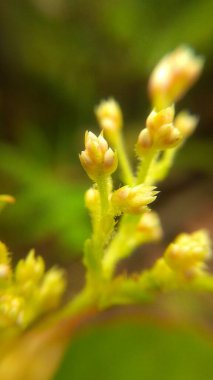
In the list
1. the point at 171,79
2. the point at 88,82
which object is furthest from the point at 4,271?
the point at 88,82

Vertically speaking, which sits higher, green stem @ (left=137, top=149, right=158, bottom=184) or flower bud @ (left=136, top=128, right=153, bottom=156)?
flower bud @ (left=136, top=128, right=153, bottom=156)

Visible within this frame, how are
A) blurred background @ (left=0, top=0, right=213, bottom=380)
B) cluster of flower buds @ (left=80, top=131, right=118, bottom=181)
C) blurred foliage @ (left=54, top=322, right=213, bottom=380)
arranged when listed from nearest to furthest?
cluster of flower buds @ (left=80, top=131, right=118, bottom=181) → blurred foliage @ (left=54, top=322, right=213, bottom=380) → blurred background @ (left=0, top=0, right=213, bottom=380)

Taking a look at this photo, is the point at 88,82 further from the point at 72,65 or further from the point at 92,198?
the point at 92,198

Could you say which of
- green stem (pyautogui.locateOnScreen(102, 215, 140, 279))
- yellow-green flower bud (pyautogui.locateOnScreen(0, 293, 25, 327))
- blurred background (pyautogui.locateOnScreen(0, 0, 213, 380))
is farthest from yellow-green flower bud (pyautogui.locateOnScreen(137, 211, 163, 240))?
blurred background (pyautogui.locateOnScreen(0, 0, 213, 380))

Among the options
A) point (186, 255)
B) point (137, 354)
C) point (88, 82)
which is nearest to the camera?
point (186, 255)

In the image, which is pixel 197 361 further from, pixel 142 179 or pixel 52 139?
pixel 52 139

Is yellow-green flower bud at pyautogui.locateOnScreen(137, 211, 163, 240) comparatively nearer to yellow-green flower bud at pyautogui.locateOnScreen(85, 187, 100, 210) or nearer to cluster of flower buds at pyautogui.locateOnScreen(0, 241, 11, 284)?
yellow-green flower bud at pyautogui.locateOnScreen(85, 187, 100, 210)

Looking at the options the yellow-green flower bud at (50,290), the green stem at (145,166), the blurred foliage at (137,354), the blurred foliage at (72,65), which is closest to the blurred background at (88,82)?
the blurred foliage at (72,65)
